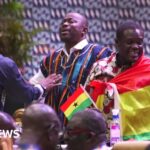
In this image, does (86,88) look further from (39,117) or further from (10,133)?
(39,117)

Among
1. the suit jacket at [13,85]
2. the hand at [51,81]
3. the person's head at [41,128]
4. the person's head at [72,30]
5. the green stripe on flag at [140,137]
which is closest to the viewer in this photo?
the person's head at [41,128]

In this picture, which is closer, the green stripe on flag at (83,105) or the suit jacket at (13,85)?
the green stripe on flag at (83,105)

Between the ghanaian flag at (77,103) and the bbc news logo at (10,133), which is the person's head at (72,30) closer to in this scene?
the ghanaian flag at (77,103)

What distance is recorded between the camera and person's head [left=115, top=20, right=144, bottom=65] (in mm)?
5223

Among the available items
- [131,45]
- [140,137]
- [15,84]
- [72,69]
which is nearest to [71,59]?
[72,69]

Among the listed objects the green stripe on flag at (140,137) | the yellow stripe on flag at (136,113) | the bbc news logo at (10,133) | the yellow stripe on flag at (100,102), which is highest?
the yellow stripe on flag at (100,102)

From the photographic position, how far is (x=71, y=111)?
516 centimetres

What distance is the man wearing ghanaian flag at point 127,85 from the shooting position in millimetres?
5066

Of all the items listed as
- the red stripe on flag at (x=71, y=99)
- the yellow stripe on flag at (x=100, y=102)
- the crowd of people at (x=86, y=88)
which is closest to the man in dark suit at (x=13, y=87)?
the crowd of people at (x=86, y=88)

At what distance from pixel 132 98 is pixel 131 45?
0.40 m

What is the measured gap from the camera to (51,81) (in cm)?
570

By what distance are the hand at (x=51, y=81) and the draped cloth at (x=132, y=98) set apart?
484mm

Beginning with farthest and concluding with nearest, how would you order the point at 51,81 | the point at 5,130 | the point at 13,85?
the point at 51,81 → the point at 13,85 → the point at 5,130

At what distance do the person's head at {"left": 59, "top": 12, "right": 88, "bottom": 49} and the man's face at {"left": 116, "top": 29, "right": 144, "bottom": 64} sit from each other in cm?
70
